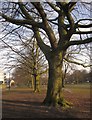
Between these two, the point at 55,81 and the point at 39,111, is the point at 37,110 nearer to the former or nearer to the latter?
the point at 39,111

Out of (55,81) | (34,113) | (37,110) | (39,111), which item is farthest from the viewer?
(55,81)

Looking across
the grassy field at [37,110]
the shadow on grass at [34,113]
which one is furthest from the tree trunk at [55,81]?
the shadow on grass at [34,113]

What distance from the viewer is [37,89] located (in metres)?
41.0

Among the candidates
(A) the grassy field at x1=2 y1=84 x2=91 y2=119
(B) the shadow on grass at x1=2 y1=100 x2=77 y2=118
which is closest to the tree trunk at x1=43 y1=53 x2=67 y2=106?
(A) the grassy field at x1=2 y1=84 x2=91 y2=119

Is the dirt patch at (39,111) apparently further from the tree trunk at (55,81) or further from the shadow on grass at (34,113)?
the tree trunk at (55,81)

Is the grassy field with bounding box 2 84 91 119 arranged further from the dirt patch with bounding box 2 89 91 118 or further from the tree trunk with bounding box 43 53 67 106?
the tree trunk with bounding box 43 53 67 106

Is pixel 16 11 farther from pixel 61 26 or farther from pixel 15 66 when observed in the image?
pixel 15 66

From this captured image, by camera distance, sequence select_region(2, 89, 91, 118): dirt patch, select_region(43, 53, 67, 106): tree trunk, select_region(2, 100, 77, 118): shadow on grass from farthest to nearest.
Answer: select_region(43, 53, 67, 106): tree trunk < select_region(2, 89, 91, 118): dirt patch < select_region(2, 100, 77, 118): shadow on grass

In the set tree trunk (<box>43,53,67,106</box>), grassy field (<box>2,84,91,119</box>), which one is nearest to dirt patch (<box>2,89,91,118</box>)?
grassy field (<box>2,84,91,119</box>)

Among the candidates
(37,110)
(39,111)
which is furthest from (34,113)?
(37,110)

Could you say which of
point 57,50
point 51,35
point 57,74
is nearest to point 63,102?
point 57,74

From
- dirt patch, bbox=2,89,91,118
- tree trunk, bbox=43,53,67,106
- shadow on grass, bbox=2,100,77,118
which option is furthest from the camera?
tree trunk, bbox=43,53,67,106

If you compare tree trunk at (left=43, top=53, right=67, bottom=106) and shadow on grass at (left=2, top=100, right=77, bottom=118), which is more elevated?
tree trunk at (left=43, top=53, right=67, bottom=106)

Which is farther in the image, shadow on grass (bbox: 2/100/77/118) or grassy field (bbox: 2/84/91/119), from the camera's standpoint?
grassy field (bbox: 2/84/91/119)
